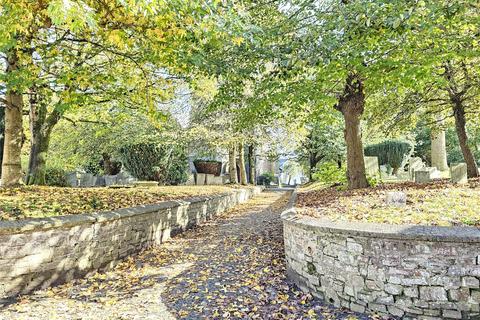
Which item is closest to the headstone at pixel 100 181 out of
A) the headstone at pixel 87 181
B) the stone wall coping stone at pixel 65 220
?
the headstone at pixel 87 181

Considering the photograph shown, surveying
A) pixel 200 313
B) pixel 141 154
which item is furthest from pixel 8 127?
pixel 141 154

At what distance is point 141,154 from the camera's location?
51.5 ft

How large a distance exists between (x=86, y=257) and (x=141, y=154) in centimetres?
1097

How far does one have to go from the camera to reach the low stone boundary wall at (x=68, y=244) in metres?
4.20

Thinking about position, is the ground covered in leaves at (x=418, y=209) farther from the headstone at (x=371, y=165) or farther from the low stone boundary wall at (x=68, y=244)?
the headstone at (x=371, y=165)

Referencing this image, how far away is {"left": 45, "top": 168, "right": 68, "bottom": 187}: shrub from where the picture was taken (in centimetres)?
1234

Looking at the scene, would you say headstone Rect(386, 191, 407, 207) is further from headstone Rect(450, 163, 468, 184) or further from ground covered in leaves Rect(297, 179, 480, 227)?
headstone Rect(450, 163, 468, 184)

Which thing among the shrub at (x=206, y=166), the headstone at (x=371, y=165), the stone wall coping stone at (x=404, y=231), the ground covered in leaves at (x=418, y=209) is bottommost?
the stone wall coping stone at (x=404, y=231)

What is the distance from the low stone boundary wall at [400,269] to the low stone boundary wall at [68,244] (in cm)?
336

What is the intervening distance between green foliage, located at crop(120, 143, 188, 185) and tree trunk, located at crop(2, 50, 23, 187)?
296 inches

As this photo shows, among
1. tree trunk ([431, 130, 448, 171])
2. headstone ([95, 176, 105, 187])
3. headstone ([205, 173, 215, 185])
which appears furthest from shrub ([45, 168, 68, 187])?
tree trunk ([431, 130, 448, 171])

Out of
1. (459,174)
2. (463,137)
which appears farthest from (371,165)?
(459,174)

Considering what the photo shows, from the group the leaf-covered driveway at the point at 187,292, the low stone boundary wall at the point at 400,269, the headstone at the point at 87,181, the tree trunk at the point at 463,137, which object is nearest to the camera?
the low stone boundary wall at the point at 400,269

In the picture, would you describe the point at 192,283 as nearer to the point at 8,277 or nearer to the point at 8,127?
the point at 8,277
